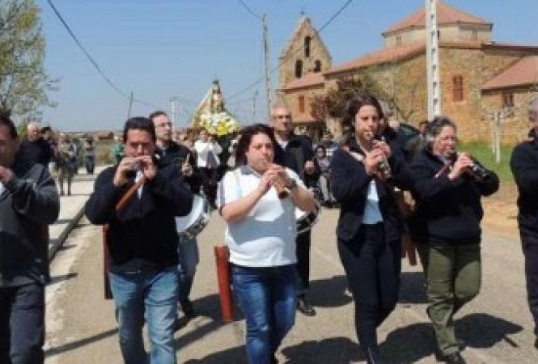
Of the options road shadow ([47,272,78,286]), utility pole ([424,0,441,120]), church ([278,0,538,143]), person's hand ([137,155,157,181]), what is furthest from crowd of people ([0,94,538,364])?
church ([278,0,538,143])

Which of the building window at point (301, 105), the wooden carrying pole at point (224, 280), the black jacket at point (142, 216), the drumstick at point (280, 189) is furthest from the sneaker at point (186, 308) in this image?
the building window at point (301, 105)

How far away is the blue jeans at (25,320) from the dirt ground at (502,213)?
33.2ft

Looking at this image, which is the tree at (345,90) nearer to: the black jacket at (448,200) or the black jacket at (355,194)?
the black jacket at (448,200)

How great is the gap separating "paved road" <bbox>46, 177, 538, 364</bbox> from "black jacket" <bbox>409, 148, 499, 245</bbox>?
1.00 metres

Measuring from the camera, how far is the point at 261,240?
4.81 meters

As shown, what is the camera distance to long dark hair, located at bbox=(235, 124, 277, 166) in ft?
16.2

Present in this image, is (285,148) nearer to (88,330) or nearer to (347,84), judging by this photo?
(88,330)

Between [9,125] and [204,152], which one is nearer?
[9,125]

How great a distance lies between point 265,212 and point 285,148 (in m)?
2.40

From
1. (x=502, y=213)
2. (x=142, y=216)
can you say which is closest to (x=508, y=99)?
(x=502, y=213)

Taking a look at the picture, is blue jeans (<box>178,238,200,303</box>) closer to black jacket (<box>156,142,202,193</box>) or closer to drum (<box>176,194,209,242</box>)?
drum (<box>176,194,209,242</box>)

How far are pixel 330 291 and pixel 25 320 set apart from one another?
4.54 meters

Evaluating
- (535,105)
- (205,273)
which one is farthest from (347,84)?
(535,105)

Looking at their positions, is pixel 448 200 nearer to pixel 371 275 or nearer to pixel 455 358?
pixel 371 275
